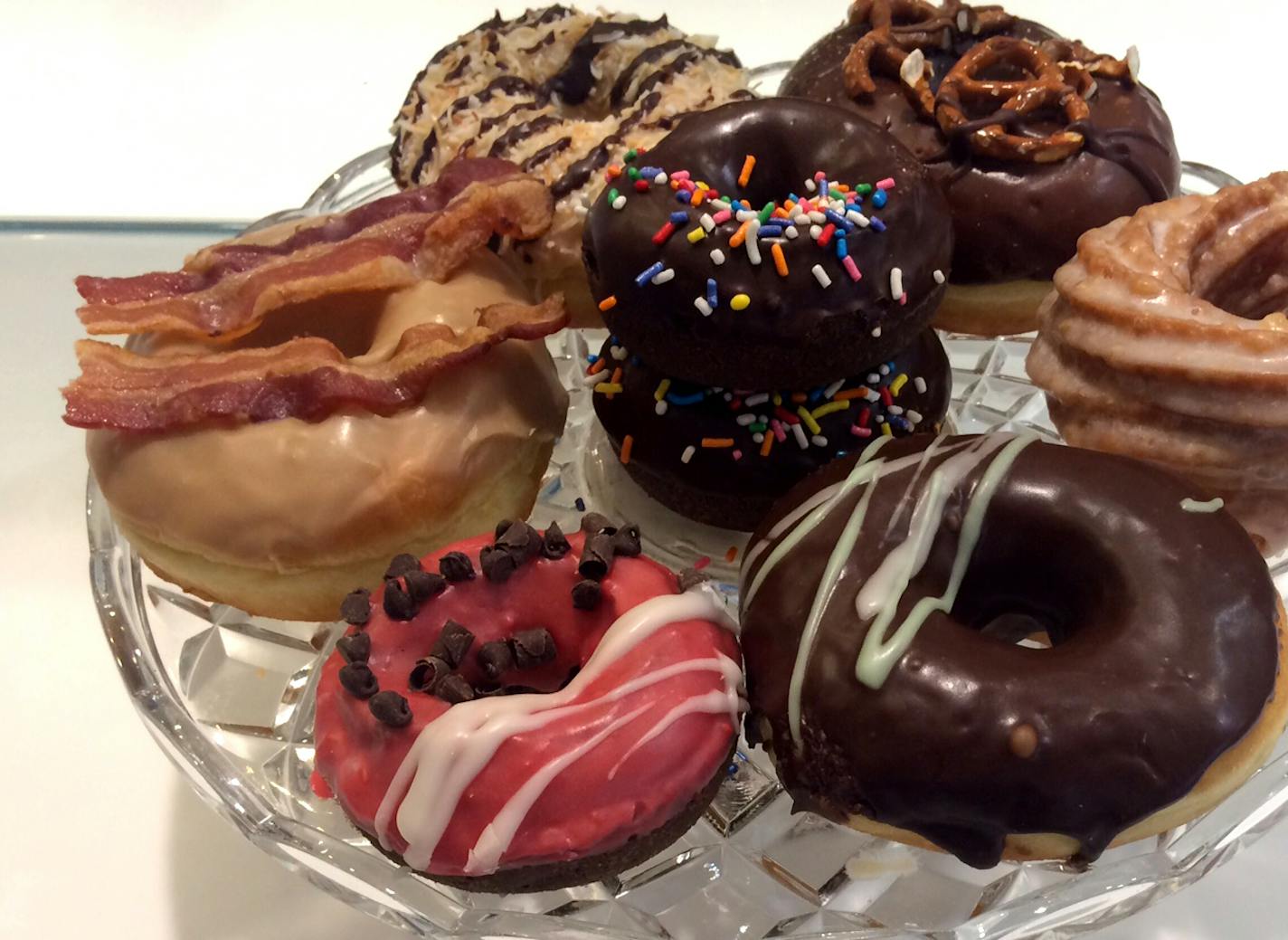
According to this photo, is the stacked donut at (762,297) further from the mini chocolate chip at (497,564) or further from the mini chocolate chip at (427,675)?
the mini chocolate chip at (427,675)

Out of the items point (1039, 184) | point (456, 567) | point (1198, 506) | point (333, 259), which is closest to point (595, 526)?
point (456, 567)

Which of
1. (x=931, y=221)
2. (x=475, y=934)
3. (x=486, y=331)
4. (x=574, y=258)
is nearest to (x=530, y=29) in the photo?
(x=574, y=258)

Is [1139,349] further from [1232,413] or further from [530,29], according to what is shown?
[530,29]

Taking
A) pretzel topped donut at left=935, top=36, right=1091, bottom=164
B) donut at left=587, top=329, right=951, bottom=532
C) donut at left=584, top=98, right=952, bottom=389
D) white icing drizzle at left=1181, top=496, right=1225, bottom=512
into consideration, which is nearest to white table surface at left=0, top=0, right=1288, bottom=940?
white icing drizzle at left=1181, top=496, right=1225, bottom=512

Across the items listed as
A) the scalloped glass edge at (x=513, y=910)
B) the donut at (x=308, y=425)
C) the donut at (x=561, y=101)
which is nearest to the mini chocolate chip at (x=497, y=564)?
the donut at (x=308, y=425)

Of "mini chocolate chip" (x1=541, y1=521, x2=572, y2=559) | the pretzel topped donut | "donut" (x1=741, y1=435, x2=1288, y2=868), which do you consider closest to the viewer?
"donut" (x1=741, y1=435, x2=1288, y2=868)

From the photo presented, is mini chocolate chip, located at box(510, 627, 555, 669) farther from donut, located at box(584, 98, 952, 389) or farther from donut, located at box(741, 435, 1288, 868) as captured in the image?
donut, located at box(584, 98, 952, 389)

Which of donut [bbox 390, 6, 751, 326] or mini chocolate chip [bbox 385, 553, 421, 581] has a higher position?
donut [bbox 390, 6, 751, 326]
